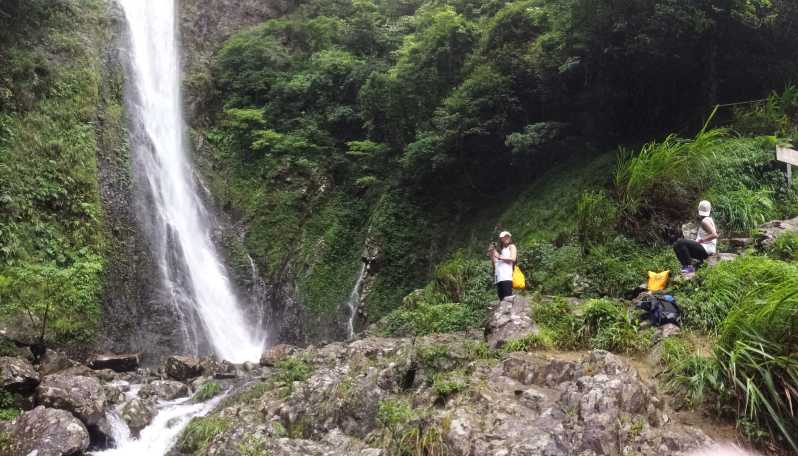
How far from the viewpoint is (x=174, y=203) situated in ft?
52.1

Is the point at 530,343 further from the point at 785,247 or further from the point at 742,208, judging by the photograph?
the point at 742,208

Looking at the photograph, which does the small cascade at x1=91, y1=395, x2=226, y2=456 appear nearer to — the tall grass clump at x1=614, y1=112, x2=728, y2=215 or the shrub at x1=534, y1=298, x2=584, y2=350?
the shrub at x1=534, y1=298, x2=584, y2=350

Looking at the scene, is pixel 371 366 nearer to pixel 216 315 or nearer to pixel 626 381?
pixel 626 381

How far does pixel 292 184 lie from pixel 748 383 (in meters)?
15.0

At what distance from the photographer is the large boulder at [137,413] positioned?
8.55 meters

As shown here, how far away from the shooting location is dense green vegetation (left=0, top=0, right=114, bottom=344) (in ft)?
37.8

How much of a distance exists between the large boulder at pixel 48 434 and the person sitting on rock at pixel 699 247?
8405 mm

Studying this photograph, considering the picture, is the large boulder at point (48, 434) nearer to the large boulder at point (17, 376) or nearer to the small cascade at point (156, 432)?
the small cascade at point (156, 432)

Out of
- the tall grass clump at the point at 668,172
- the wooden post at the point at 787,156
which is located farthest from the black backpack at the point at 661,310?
the wooden post at the point at 787,156

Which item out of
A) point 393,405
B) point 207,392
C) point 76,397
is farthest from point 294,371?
point 76,397

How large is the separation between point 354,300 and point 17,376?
765 cm

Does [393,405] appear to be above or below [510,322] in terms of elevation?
below

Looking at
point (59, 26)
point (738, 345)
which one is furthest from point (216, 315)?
point (738, 345)

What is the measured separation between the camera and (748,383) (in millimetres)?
3912
